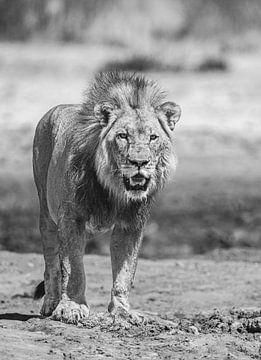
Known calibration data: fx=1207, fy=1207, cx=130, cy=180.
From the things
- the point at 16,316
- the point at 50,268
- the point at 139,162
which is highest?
the point at 139,162

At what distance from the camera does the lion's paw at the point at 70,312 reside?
23.6ft

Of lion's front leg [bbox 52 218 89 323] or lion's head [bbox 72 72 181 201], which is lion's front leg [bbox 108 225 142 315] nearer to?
lion's front leg [bbox 52 218 89 323]

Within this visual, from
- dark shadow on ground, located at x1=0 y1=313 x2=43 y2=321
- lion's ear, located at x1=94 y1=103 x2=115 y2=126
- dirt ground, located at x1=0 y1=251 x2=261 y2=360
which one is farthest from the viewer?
dark shadow on ground, located at x1=0 y1=313 x2=43 y2=321

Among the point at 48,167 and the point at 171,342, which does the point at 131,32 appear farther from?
the point at 171,342

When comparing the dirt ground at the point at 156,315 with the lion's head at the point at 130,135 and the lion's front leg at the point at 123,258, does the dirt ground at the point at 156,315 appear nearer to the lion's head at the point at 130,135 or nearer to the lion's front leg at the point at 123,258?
the lion's front leg at the point at 123,258

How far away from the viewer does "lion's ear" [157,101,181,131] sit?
7395 mm

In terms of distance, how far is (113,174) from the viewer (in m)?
7.18

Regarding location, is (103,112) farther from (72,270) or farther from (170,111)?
(72,270)

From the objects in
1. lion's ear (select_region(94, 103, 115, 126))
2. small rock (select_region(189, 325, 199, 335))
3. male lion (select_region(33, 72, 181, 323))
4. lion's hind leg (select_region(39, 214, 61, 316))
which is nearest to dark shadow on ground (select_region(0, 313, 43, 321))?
lion's hind leg (select_region(39, 214, 61, 316))

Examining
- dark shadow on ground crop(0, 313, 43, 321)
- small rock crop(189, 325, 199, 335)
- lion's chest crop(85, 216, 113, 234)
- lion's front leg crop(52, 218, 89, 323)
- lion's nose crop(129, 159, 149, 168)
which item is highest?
lion's nose crop(129, 159, 149, 168)

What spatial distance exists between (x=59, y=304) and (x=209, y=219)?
7942 millimetres

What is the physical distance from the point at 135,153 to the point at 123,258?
844 mm

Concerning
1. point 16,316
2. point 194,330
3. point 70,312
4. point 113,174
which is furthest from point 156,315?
point 113,174

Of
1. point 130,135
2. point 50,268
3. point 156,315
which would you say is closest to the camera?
point 130,135
